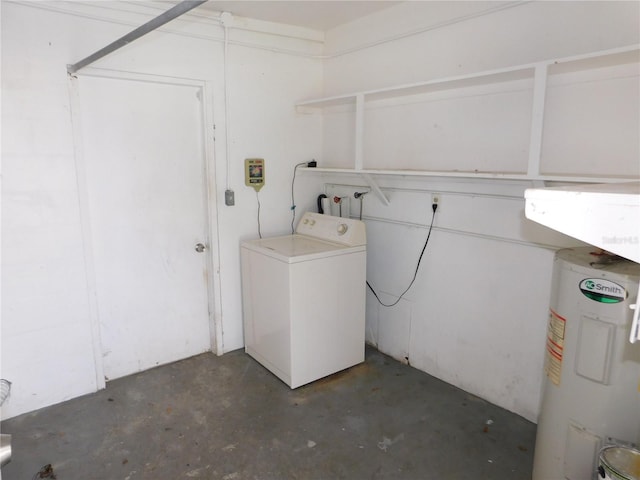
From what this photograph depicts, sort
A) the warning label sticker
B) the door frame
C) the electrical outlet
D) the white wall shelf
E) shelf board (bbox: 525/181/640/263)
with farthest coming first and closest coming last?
the electrical outlet
the door frame
the white wall shelf
the warning label sticker
shelf board (bbox: 525/181/640/263)

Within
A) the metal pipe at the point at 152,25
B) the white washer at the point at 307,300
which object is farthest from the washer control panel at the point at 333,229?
the metal pipe at the point at 152,25

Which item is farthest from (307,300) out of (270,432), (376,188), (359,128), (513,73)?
(513,73)

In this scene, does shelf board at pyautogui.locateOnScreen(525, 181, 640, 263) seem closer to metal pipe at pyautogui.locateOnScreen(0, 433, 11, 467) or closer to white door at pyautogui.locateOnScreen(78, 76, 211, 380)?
metal pipe at pyautogui.locateOnScreen(0, 433, 11, 467)

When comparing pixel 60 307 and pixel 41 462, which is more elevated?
pixel 60 307

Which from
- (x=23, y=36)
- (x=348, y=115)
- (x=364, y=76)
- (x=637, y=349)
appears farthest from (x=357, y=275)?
(x=23, y=36)

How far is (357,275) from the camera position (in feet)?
9.68

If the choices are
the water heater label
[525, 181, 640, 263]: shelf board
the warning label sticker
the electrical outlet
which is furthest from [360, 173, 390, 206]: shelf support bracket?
[525, 181, 640, 263]: shelf board

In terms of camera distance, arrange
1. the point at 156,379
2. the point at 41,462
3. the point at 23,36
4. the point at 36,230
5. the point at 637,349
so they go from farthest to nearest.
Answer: the point at 156,379
the point at 36,230
the point at 23,36
the point at 41,462
the point at 637,349

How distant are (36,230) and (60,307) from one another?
0.49 metres

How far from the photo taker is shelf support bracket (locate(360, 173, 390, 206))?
9.71ft

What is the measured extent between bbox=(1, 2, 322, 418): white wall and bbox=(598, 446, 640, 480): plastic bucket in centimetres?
249

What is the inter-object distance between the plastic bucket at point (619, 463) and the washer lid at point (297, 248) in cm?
172

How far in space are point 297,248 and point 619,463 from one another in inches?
78.2

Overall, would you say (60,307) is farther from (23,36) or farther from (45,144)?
(23,36)
